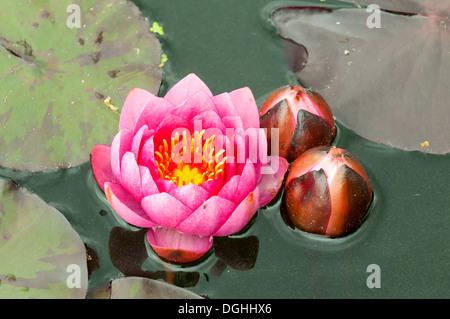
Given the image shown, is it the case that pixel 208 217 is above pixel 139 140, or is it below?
below

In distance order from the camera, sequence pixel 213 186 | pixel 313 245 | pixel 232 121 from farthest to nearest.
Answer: pixel 313 245
pixel 232 121
pixel 213 186

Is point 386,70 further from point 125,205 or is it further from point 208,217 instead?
point 125,205

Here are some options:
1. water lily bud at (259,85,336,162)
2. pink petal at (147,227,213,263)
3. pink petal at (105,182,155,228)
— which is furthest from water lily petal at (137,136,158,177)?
water lily bud at (259,85,336,162)

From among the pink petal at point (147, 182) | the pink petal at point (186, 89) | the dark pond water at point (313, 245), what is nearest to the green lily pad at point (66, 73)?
the dark pond water at point (313, 245)

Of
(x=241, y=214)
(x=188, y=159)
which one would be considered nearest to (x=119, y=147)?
(x=188, y=159)

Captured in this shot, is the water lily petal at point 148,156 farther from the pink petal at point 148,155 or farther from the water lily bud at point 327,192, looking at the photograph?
the water lily bud at point 327,192

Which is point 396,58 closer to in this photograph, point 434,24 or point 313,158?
point 434,24
